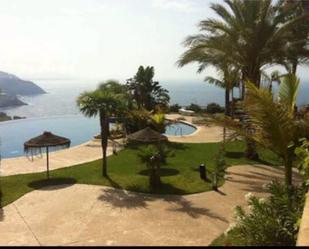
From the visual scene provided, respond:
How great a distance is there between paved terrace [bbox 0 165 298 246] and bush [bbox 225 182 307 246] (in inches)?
63.4

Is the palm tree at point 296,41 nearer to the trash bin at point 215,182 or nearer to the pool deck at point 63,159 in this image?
the pool deck at point 63,159

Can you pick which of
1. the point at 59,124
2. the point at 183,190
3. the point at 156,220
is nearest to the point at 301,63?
the point at 183,190

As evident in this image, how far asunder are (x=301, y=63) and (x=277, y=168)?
21.6ft

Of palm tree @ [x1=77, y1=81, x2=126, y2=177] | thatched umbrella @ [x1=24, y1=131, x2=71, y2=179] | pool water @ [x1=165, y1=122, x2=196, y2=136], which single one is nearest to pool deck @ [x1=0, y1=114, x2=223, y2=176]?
thatched umbrella @ [x1=24, y1=131, x2=71, y2=179]

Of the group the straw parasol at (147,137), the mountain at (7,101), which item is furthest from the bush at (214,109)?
the mountain at (7,101)

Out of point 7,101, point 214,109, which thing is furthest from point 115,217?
point 7,101

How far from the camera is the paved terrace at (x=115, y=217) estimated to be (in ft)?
27.7

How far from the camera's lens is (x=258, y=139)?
9.25 meters

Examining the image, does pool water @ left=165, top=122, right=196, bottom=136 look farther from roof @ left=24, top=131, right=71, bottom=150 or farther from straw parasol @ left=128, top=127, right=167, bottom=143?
roof @ left=24, top=131, right=71, bottom=150

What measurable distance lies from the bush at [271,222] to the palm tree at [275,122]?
4.26 ft

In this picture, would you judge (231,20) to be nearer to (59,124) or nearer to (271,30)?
(271,30)

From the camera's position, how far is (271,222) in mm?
6473

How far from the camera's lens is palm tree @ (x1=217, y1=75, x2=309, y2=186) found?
26.8 feet

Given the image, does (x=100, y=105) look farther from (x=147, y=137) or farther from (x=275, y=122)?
(x=275, y=122)
